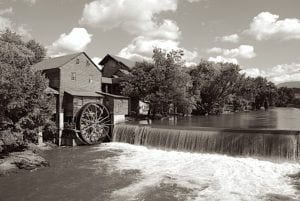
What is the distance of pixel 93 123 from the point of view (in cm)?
2581

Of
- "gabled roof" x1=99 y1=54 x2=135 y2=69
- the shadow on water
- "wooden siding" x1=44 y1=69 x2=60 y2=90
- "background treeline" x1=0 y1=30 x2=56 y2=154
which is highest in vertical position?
"gabled roof" x1=99 y1=54 x2=135 y2=69

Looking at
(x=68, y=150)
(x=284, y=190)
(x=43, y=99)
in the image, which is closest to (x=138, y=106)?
(x=68, y=150)

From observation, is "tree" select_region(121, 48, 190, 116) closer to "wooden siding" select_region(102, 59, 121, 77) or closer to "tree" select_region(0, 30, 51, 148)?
"wooden siding" select_region(102, 59, 121, 77)

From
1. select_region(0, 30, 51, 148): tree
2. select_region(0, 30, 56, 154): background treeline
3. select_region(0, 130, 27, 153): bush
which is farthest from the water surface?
select_region(0, 30, 51, 148): tree

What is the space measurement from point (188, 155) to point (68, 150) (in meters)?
8.99

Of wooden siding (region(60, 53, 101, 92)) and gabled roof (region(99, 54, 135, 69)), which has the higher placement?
gabled roof (region(99, 54, 135, 69))

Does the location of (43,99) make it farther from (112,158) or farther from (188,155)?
(188,155)

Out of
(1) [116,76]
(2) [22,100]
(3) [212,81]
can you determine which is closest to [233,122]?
(3) [212,81]

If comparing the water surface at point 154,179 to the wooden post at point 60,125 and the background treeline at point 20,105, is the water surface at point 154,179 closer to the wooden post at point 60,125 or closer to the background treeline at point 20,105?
the background treeline at point 20,105

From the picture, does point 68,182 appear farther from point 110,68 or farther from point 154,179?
point 110,68

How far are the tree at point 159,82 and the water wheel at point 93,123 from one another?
8292 millimetres

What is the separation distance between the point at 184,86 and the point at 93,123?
48.9 feet

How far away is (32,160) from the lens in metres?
17.6

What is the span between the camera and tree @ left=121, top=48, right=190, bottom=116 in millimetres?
35562
